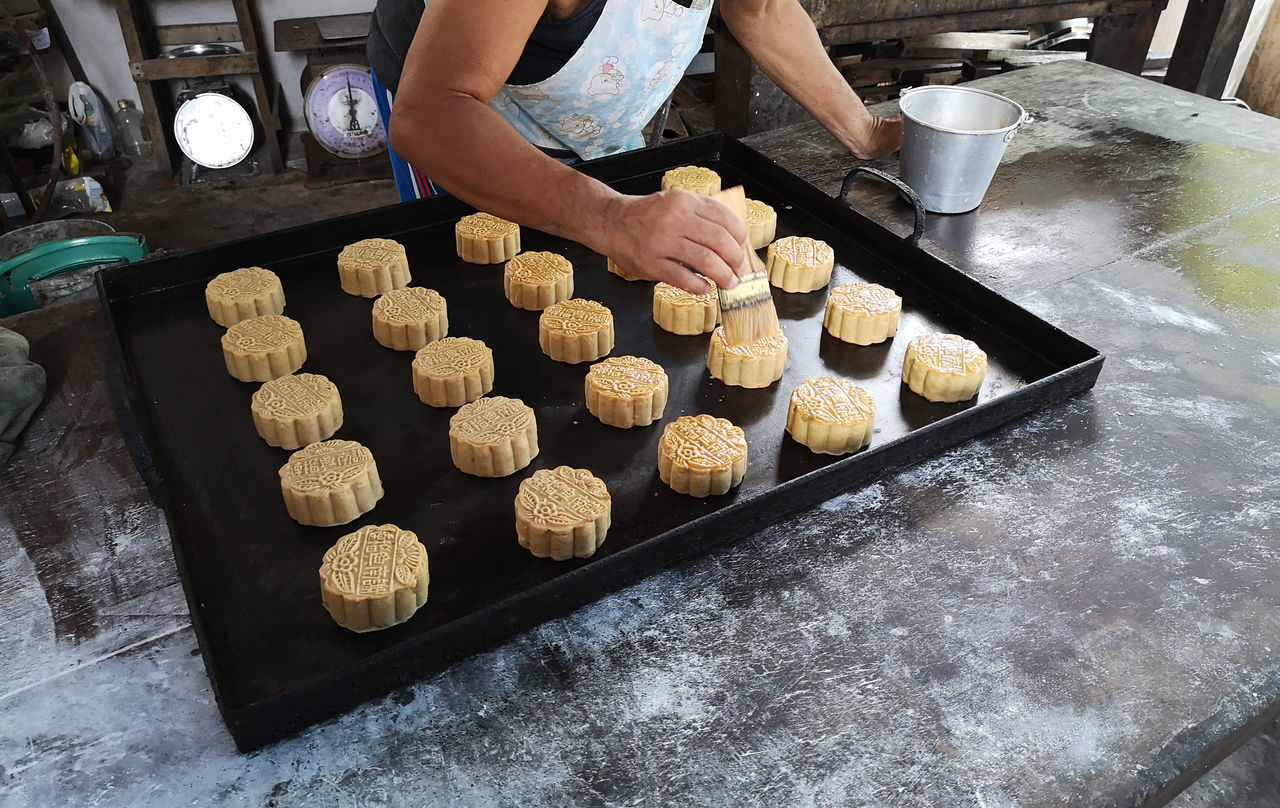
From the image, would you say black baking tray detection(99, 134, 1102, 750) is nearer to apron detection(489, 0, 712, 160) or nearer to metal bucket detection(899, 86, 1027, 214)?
apron detection(489, 0, 712, 160)

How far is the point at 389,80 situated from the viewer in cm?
304

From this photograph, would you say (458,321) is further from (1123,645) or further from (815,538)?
(1123,645)

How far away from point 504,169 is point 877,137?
72.5 inches

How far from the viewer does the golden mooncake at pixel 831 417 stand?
6.53 ft

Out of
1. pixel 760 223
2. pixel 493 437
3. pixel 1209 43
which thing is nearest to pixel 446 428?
pixel 493 437

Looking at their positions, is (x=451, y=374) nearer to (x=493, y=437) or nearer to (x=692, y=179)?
(x=493, y=437)

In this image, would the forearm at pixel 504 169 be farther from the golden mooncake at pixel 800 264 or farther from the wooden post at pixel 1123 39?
the wooden post at pixel 1123 39

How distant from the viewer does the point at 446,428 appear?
2.16 metres

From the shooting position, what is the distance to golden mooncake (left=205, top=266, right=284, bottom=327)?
2.38 metres

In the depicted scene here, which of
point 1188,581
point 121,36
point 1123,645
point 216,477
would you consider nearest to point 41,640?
point 216,477

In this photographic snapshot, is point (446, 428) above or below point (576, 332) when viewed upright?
below

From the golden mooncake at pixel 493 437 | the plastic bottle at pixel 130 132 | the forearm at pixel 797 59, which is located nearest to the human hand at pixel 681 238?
the golden mooncake at pixel 493 437

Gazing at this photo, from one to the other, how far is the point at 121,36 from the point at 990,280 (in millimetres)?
6553

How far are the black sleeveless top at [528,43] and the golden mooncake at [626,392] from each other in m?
0.85
